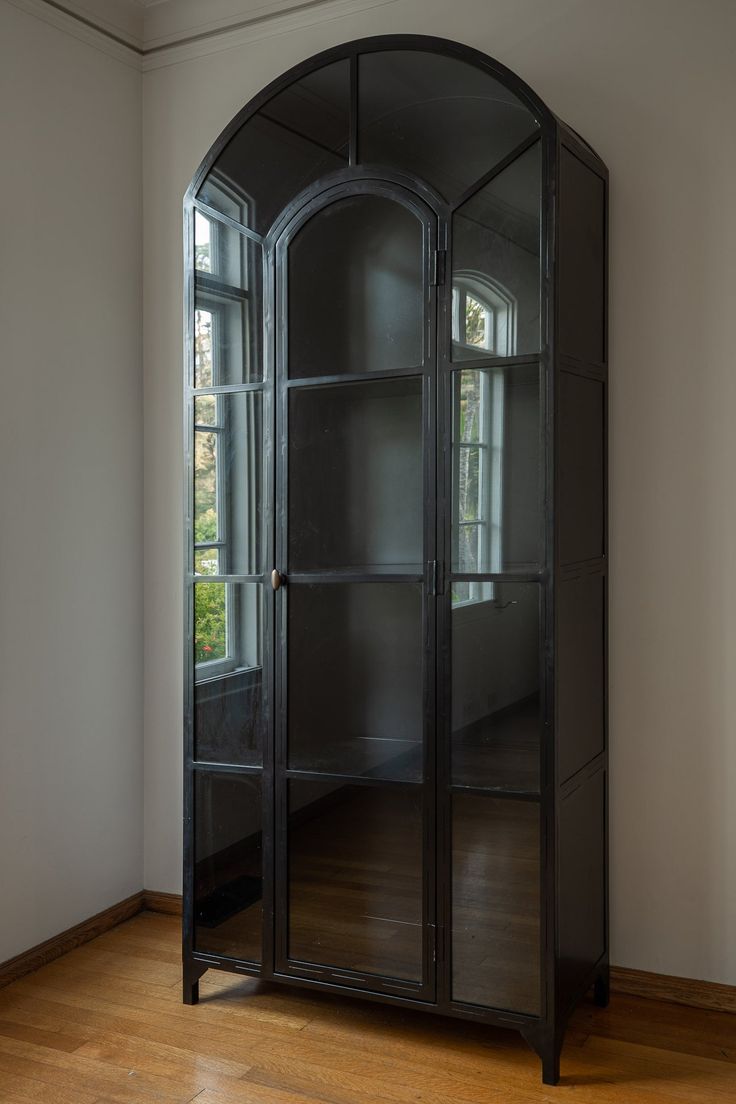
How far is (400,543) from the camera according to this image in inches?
101

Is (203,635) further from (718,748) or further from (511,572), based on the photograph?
(718,748)

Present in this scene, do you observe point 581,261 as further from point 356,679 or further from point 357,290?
point 356,679

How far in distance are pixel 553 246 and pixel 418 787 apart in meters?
1.36

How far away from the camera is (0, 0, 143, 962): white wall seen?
2.92m

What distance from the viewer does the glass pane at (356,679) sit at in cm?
255

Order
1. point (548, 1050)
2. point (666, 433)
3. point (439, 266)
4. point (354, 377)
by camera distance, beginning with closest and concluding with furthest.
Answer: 1. point (548, 1050)
2. point (439, 266)
3. point (354, 377)
4. point (666, 433)

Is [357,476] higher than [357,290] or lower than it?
lower

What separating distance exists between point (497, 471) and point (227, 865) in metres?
1.32

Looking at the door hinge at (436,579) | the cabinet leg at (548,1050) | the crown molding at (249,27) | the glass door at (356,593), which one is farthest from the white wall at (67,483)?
the cabinet leg at (548,1050)

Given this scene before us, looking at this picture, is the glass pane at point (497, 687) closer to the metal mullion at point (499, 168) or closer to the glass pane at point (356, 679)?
the glass pane at point (356, 679)

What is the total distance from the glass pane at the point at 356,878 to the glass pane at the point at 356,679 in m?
0.08

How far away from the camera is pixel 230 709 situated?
2.76 m

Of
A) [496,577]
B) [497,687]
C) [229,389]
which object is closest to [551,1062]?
[497,687]

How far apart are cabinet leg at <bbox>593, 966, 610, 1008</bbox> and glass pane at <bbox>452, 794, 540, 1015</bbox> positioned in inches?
15.8
